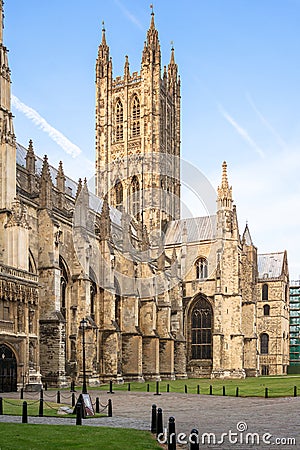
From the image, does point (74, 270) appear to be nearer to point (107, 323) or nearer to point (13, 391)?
point (107, 323)

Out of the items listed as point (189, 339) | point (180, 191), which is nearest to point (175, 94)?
point (180, 191)

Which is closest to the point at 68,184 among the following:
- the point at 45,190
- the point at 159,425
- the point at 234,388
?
the point at 45,190

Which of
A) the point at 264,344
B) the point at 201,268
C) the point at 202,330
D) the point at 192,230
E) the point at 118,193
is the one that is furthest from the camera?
the point at 264,344

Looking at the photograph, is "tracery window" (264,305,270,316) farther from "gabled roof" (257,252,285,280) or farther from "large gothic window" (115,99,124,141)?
"large gothic window" (115,99,124,141)

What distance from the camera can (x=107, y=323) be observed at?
49.8 m

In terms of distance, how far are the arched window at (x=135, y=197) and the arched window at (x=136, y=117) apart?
6380 millimetres

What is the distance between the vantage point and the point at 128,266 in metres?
56.7

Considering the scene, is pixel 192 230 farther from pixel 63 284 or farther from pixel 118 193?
pixel 63 284

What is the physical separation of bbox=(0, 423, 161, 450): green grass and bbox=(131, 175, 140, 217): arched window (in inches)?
2505

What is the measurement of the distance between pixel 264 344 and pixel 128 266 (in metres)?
38.4

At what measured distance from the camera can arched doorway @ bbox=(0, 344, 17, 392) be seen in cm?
3522

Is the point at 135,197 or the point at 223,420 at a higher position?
the point at 135,197

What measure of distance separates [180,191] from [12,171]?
4867cm

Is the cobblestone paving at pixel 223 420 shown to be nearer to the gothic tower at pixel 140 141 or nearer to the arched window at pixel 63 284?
the arched window at pixel 63 284
